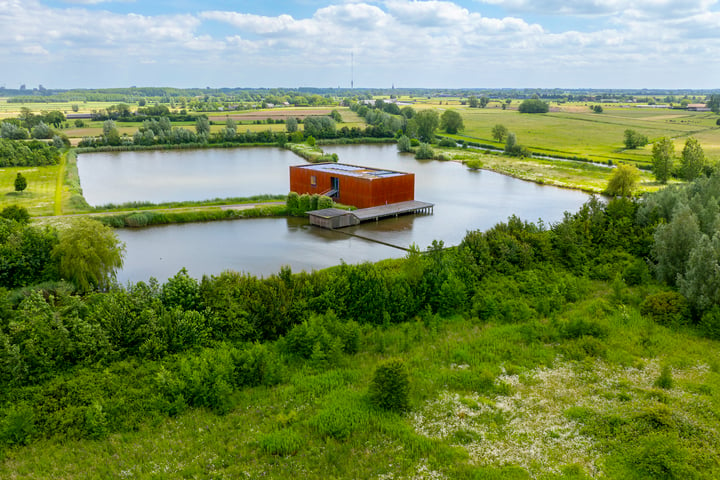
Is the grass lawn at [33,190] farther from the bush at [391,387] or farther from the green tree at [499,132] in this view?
the green tree at [499,132]

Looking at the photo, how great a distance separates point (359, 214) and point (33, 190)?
113ft

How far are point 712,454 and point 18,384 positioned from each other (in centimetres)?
1902

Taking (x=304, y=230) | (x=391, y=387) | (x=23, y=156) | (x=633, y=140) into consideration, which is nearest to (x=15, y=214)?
(x=304, y=230)

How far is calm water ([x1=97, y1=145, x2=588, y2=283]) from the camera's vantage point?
31234 millimetres

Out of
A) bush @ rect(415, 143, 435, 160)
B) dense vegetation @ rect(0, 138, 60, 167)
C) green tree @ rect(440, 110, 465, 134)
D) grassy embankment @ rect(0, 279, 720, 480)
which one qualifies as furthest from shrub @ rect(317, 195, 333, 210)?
green tree @ rect(440, 110, 465, 134)

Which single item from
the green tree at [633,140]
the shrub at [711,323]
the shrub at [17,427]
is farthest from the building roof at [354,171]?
the green tree at [633,140]

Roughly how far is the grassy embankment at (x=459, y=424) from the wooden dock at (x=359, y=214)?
21479mm

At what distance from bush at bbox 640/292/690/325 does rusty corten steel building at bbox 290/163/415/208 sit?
1027 inches

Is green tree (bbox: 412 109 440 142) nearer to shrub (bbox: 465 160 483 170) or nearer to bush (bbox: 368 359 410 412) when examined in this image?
shrub (bbox: 465 160 483 170)

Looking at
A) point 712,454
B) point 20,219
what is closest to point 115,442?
point 712,454

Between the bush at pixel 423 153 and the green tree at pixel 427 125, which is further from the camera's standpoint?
the green tree at pixel 427 125

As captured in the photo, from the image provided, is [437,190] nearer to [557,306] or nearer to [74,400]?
[557,306]

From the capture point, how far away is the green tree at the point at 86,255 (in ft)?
80.5

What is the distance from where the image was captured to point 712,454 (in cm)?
1215
